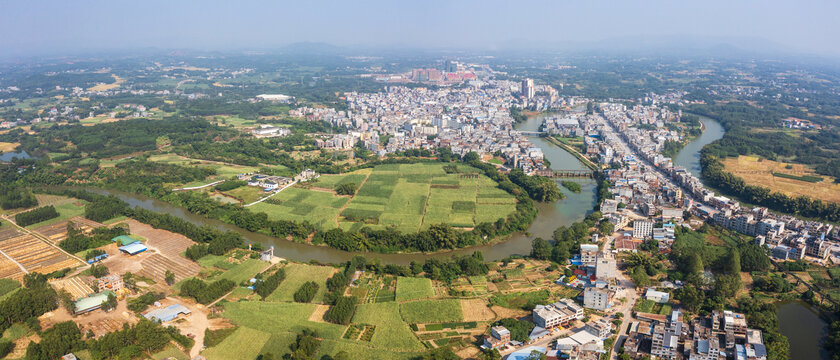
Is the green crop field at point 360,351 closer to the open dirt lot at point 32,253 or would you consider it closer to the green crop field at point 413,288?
the green crop field at point 413,288

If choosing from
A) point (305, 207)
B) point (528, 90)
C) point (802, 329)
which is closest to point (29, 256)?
point (305, 207)

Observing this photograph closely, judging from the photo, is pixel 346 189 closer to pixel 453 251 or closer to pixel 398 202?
pixel 398 202

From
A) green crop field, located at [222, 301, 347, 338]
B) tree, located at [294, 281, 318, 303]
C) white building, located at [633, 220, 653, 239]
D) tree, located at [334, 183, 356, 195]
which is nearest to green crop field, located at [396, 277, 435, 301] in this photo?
green crop field, located at [222, 301, 347, 338]

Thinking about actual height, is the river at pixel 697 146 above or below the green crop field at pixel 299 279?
above

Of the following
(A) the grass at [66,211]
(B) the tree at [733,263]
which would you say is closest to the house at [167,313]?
(A) the grass at [66,211]

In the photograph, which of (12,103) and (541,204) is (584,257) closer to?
(541,204)
